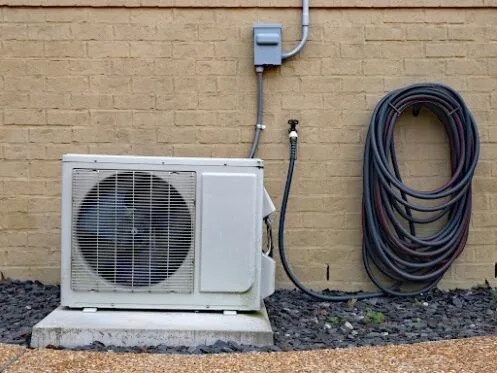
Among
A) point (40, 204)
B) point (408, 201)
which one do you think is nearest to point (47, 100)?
point (40, 204)

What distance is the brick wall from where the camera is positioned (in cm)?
545

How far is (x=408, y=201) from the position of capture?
17.8ft

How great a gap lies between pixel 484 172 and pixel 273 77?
1.68 meters

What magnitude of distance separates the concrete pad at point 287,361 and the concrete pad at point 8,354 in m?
0.04

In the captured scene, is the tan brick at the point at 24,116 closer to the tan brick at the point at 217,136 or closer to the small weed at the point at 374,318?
the tan brick at the point at 217,136

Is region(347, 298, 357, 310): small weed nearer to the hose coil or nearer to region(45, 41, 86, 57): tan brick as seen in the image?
the hose coil

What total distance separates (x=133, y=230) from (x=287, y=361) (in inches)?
46.4

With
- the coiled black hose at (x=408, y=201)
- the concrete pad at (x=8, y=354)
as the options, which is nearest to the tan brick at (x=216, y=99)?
the coiled black hose at (x=408, y=201)

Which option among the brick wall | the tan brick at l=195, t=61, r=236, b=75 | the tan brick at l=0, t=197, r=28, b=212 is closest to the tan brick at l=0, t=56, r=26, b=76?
the brick wall

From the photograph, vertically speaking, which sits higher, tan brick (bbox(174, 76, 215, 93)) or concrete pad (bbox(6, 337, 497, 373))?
tan brick (bbox(174, 76, 215, 93))

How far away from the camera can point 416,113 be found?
5512 millimetres

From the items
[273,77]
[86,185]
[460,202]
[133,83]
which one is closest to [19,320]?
[86,185]

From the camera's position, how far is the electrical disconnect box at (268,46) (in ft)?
17.5

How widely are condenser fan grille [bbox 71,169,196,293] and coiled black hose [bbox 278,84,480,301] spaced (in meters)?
1.11
